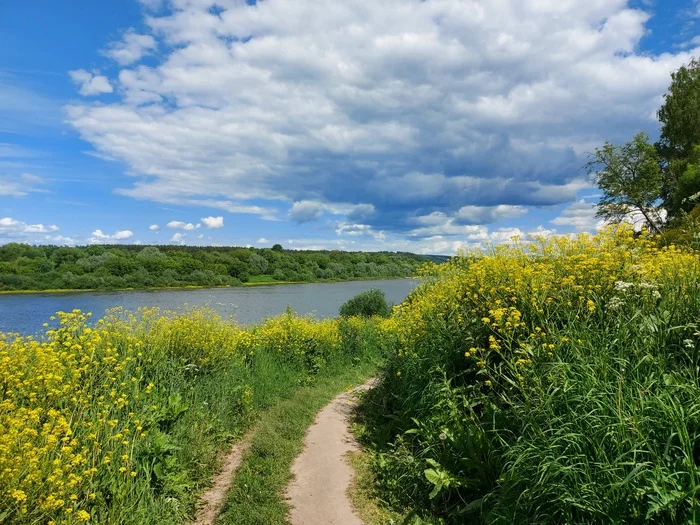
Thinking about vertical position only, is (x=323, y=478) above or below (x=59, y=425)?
below

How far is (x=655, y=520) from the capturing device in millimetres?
2510

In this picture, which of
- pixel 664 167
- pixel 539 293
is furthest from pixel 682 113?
pixel 539 293

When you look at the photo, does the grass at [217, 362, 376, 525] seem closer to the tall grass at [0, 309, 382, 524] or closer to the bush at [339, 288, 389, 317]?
the tall grass at [0, 309, 382, 524]

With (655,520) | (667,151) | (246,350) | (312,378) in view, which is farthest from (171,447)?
(667,151)

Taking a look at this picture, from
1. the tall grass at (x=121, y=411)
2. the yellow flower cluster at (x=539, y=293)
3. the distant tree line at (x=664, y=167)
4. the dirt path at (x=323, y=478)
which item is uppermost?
the distant tree line at (x=664, y=167)

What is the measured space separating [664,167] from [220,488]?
108ft

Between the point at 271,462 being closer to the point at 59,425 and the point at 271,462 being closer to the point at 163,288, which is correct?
the point at 59,425

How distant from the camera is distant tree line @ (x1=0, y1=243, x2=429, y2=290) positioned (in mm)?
40188

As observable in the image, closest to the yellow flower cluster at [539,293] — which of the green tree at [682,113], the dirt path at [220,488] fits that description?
the dirt path at [220,488]

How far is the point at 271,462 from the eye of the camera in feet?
19.6

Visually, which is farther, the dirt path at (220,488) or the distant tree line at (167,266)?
the distant tree line at (167,266)

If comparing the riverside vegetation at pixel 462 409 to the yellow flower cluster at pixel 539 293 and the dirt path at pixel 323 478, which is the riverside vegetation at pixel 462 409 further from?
the dirt path at pixel 323 478

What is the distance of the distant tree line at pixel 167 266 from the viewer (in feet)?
132

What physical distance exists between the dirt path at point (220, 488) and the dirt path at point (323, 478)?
82cm
